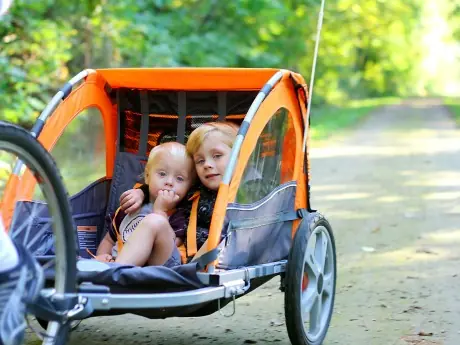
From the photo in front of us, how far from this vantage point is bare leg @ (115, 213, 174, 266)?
396 centimetres

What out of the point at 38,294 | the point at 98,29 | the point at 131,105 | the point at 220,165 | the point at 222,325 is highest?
the point at 98,29

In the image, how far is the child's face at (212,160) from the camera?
14.3 feet

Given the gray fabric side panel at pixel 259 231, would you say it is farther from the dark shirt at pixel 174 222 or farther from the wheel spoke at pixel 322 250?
the dark shirt at pixel 174 222

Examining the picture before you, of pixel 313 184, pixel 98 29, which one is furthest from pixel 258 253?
pixel 98 29

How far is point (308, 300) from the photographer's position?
14.2ft

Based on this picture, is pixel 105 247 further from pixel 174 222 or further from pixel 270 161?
pixel 270 161

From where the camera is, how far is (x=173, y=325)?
489cm

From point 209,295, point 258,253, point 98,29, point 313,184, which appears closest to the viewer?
point 209,295

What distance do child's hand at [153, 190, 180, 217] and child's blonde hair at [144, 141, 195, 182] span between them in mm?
145

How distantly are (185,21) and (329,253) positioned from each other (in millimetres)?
12576

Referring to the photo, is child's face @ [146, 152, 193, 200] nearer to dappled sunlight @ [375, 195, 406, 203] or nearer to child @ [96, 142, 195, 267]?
child @ [96, 142, 195, 267]

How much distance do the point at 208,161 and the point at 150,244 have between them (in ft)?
1.94

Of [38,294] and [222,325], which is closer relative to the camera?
[38,294]

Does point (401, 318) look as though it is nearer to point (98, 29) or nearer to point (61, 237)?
point (61, 237)
